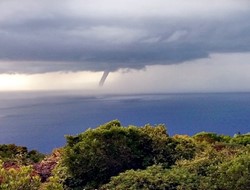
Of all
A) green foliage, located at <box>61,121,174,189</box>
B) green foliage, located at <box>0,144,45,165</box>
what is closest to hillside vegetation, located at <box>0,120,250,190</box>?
green foliage, located at <box>61,121,174,189</box>

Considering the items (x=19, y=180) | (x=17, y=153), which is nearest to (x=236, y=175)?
(x=19, y=180)

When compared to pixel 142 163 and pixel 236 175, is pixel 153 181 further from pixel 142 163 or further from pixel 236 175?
pixel 142 163

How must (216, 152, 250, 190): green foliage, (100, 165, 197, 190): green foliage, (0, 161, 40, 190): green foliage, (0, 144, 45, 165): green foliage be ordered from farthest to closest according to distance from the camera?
(0, 144, 45, 165): green foliage < (100, 165, 197, 190): green foliage < (216, 152, 250, 190): green foliage < (0, 161, 40, 190): green foliage

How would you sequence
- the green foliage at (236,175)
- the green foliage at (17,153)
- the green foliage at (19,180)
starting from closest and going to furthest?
the green foliage at (19,180) < the green foliage at (236,175) < the green foliage at (17,153)

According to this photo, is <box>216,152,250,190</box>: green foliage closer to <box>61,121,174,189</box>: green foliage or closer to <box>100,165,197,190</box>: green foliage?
<box>100,165,197,190</box>: green foliage

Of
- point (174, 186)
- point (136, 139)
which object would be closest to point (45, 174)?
point (136, 139)

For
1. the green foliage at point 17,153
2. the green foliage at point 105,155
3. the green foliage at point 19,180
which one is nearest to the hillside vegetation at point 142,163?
the green foliage at point 105,155

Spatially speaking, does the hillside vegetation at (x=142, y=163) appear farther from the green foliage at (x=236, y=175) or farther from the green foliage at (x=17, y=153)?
the green foliage at (x=17, y=153)
